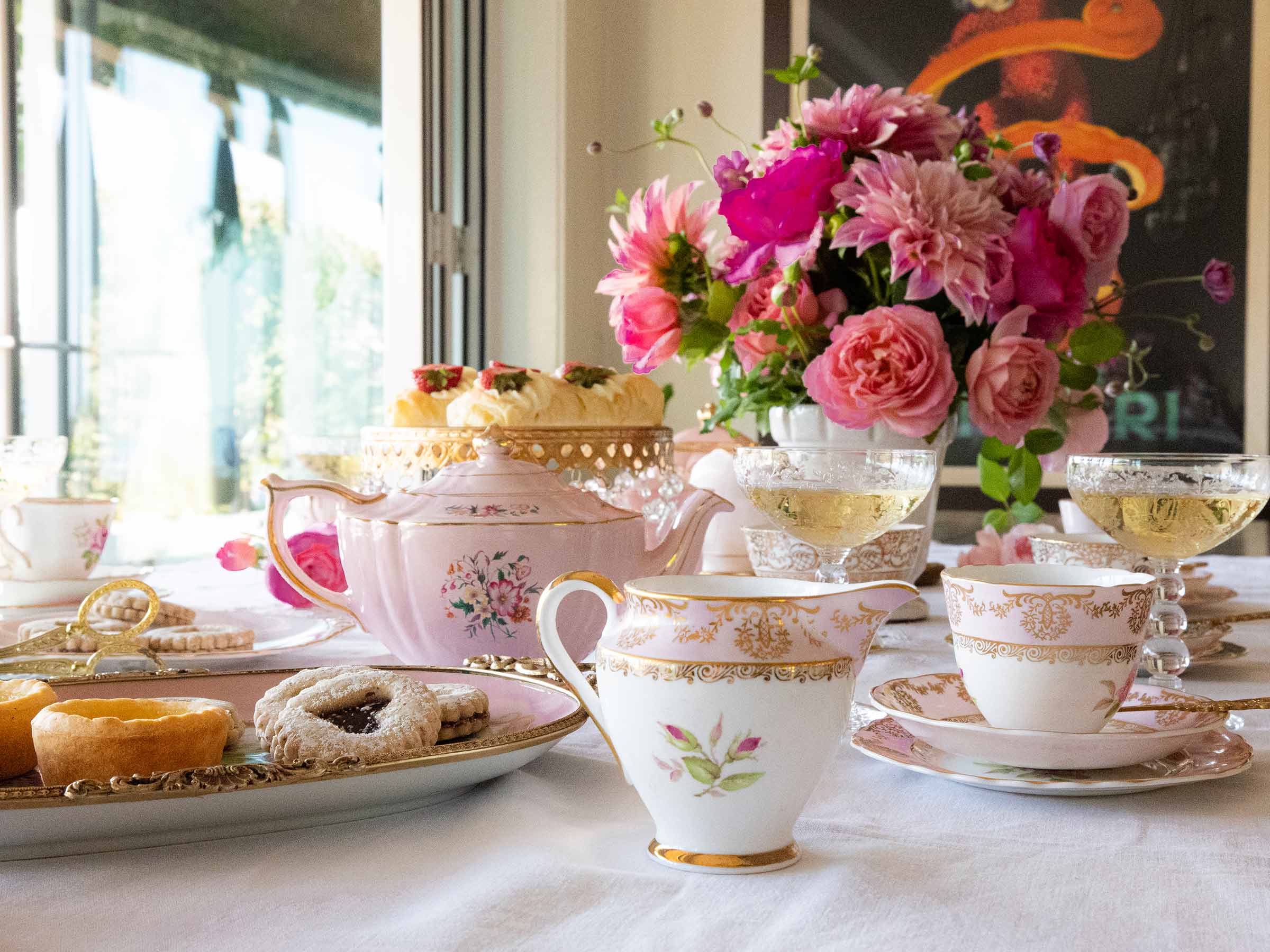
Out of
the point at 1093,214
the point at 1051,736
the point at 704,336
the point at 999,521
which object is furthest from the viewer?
Answer: the point at 999,521

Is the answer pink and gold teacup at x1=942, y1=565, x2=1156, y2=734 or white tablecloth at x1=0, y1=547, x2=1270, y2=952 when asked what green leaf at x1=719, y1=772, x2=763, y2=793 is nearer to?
white tablecloth at x1=0, y1=547, x2=1270, y2=952

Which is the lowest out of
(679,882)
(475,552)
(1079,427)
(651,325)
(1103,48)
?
(679,882)

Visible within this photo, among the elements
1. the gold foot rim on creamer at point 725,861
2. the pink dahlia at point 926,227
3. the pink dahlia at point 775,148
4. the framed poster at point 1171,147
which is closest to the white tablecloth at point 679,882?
the gold foot rim on creamer at point 725,861

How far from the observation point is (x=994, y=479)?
1413 millimetres

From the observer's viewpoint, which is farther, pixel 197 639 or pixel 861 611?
pixel 197 639

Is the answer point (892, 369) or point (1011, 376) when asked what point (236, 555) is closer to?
point (892, 369)

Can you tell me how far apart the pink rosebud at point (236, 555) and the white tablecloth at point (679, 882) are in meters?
0.82

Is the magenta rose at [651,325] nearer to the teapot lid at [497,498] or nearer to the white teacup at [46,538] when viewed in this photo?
the teapot lid at [497,498]

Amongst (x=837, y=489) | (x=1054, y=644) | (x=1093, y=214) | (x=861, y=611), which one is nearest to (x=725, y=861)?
(x=861, y=611)

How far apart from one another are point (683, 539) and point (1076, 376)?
0.54 m

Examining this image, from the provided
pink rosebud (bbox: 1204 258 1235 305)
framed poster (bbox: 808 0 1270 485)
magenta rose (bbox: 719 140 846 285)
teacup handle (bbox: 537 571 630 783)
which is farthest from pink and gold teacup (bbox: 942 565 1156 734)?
framed poster (bbox: 808 0 1270 485)

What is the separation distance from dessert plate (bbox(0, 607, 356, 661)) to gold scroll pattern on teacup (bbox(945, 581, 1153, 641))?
2.16 feet

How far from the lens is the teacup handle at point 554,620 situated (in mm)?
588

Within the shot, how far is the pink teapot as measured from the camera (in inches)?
37.9
